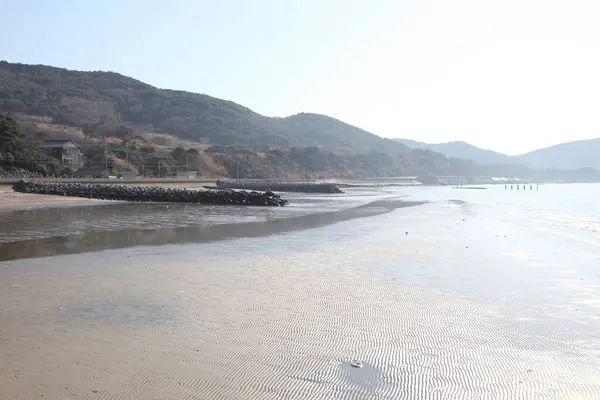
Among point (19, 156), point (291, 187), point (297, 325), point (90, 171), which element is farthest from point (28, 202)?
point (291, 187)

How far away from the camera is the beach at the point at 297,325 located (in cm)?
442

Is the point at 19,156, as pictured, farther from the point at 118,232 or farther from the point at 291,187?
the point at 118,232

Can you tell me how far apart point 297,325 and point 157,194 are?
35.5m

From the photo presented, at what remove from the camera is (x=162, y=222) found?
68.7 ft

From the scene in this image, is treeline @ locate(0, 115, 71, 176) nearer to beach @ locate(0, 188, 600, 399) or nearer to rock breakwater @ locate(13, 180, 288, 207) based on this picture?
rock breakwater @ locate(13, 180, 288, 207)

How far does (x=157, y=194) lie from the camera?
3991 centimetres

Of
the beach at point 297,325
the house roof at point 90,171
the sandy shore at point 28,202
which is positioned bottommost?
the sandy shore at point 28,202

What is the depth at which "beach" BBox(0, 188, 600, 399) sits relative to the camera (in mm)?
4418

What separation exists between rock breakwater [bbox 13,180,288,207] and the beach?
968 inches

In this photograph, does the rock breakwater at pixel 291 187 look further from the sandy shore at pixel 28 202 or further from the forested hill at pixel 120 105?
the forested hill at pixel 120 105

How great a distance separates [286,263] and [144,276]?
3.14 meters

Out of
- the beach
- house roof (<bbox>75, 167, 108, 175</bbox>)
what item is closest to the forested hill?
house roof (<bbox>75, 167, 108, 175</bbox>)

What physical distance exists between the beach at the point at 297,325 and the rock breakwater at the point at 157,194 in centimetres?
2459

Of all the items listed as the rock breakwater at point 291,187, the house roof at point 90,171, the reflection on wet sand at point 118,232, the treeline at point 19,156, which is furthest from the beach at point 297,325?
the house roof at point 90,171
